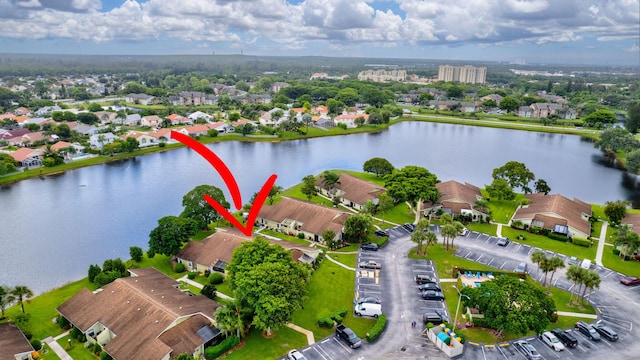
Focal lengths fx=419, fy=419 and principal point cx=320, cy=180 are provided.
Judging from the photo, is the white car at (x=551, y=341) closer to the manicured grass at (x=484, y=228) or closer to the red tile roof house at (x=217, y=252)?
the manicured grass at (x=484, y=228)

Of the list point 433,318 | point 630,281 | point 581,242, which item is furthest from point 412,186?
point 630,281

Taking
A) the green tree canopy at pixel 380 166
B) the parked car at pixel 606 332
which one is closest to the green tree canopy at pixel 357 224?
the parked car at pixel 606 332

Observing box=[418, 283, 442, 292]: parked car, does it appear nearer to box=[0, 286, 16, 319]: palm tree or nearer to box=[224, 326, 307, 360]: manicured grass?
box=[224, 326, 307, 360]: manicured grass

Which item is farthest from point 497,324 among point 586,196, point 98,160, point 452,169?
point 98,160

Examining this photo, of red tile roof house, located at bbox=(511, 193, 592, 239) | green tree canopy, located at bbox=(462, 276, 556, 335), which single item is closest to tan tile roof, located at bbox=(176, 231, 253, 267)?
green tree canopy, located at bbox=(462, 276, 556, 335)

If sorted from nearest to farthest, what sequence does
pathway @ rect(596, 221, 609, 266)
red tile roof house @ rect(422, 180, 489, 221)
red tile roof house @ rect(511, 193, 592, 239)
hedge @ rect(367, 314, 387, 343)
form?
1. hedge @ rect(367, 314, 387, 343)
2. pathway @ rect(596, 221, 609, 266)
3. red tile roof house @ rect(511, 193, 592, 239)
4. red tile roof house @ rect(422, 180, 489, 221)

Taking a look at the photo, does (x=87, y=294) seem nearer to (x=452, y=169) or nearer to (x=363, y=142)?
(x=452, y=169)

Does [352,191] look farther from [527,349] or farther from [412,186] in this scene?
[527,349]
